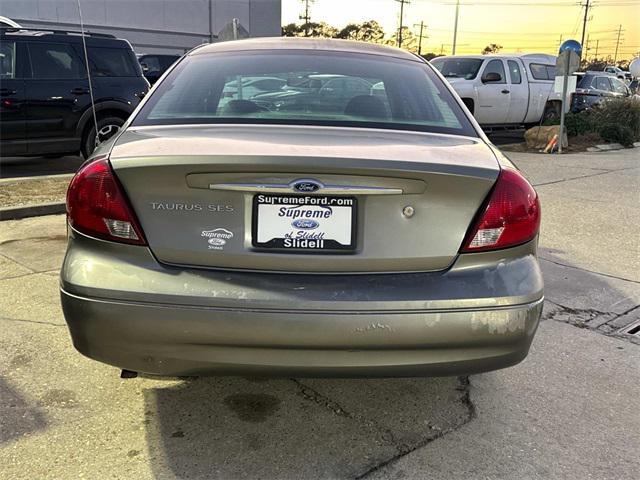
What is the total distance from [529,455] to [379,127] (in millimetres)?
1499

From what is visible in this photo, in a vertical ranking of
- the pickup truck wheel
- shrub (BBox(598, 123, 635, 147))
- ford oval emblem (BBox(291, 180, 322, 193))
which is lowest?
shrub (BBox(598, 123, 635, 147))

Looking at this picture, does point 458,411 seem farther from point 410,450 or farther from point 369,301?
point 369,301

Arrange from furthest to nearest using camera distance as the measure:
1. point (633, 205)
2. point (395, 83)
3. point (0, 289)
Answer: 1. point (633, 205)
2. point (0, 289)
3. point (395, 83)

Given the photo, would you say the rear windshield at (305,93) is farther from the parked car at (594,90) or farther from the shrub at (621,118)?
the parked car at (594,90)

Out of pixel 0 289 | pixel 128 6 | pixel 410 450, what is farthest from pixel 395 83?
pixel 128 6

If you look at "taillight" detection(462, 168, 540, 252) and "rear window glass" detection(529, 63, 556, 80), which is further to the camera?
"rear window glass" detection(529, 63, 556, 80)

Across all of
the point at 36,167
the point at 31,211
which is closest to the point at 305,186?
the point at 31,211

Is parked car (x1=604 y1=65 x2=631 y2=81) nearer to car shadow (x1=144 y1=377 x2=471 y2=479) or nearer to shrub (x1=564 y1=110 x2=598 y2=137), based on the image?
shrub (x1=564 y1=110 x2=598 y2=137)

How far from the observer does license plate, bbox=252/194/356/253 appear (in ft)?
6.68

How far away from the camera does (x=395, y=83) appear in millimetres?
3043

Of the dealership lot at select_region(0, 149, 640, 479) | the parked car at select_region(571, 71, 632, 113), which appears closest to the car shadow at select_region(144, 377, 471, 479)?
Result: the dealership lot at select_region(0, 149, 640, 479)

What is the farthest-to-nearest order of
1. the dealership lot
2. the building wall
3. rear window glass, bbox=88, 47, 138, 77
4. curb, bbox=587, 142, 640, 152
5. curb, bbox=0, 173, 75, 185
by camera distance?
the building wall, curb, bbox=587, 142, 640, 152, rear window glass, bbox=88, 47, 138, 77, curb, bbox=0, 173, 75, 185, the dealership lot

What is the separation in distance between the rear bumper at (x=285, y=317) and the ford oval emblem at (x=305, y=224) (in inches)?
6.7

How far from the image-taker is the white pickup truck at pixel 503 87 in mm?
13500
